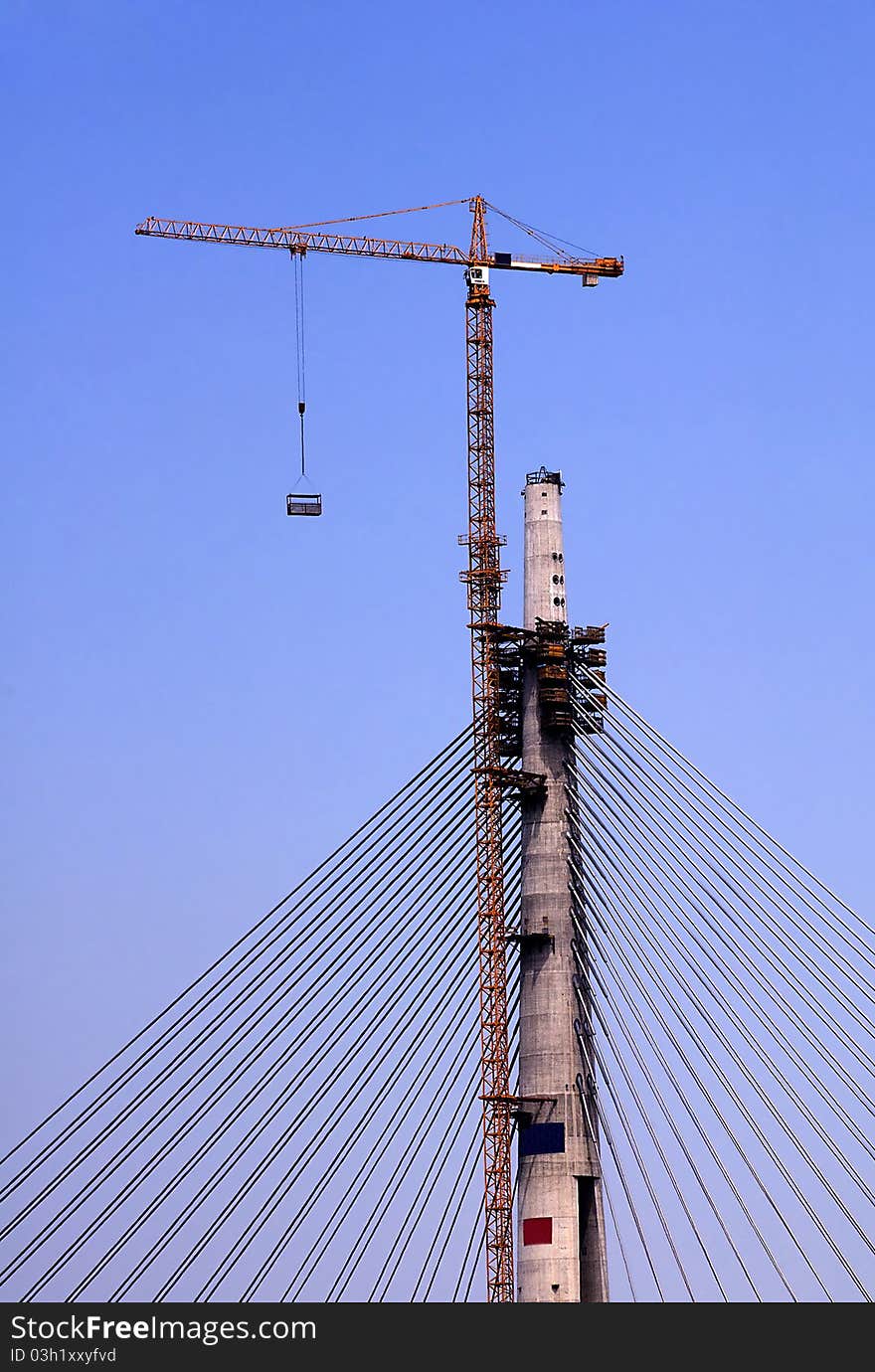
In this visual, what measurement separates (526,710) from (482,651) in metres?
3.62

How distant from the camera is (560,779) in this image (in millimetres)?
161375

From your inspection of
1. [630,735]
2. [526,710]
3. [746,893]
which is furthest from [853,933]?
[526,710]

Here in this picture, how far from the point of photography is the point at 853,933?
13838 centimetres

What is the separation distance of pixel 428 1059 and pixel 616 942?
950 cm

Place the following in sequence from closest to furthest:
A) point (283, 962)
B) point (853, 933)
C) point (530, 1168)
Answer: point (853, 933) < point (283, 962) < point (530, 1168)

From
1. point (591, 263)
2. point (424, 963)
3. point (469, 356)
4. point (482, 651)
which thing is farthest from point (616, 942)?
point (591, 263)

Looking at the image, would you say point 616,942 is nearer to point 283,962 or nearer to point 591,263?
point 283,962

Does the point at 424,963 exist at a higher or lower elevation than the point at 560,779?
lower

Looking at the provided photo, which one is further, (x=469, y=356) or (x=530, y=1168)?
(x=469, y=356)

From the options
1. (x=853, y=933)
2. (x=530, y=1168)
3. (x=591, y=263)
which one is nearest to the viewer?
(x=853, y=933)
